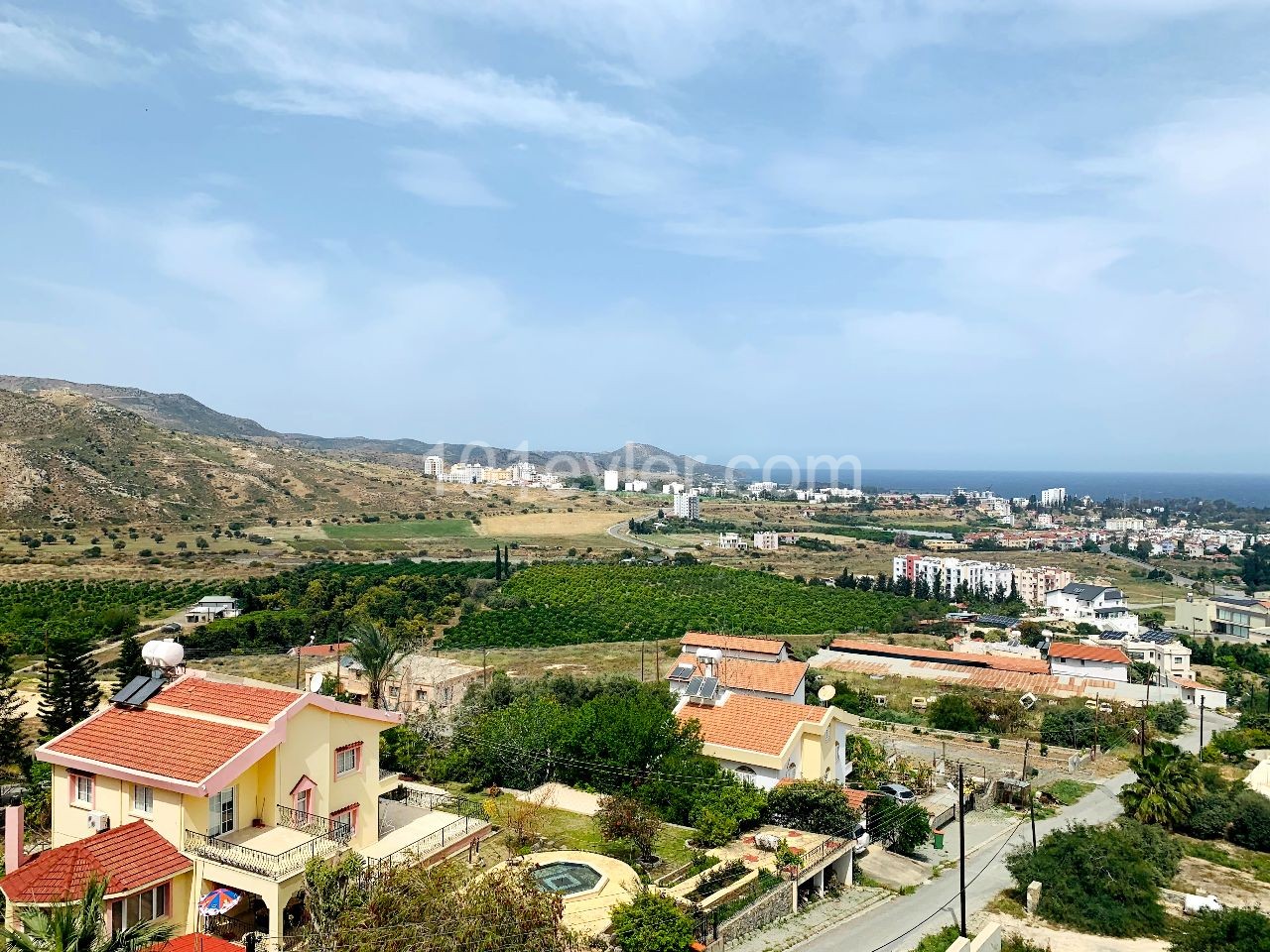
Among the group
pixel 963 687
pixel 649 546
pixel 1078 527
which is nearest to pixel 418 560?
pixel 649 546

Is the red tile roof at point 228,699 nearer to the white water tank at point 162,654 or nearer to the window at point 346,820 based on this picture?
the white water tank at point 162,654

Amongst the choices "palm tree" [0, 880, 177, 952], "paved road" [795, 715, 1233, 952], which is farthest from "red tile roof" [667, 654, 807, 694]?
"palm tree" [0, 880, 177, 952]

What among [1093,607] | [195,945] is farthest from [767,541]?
[195,945]

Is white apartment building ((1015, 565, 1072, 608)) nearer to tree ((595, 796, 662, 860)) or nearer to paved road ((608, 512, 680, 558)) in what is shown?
paved road ((608, 512, 680, 558))

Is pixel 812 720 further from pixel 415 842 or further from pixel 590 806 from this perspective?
pixel 415 842

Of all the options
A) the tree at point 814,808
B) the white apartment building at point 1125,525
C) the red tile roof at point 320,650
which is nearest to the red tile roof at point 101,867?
the tree at point 814,808

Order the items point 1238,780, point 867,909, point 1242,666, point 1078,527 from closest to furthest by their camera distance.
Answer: point 867,909 → point 1238,780 → point 1242,666 → point 1078,527

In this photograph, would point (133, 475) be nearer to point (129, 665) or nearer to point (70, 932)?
point (129, 665)
